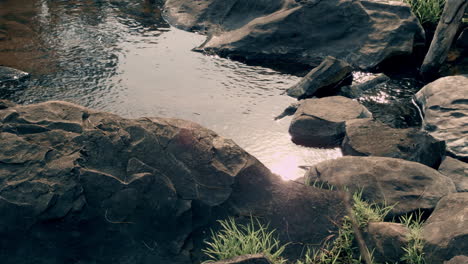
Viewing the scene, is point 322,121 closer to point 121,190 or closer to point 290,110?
point 290,110

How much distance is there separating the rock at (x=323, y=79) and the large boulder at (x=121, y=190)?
3.78 meters

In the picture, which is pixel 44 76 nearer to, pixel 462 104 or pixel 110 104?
pixel 110 104

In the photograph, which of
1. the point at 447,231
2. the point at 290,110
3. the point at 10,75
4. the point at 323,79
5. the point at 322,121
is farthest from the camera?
the point at 323,79

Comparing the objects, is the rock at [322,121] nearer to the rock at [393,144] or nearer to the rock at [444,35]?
the rock at [393,144]

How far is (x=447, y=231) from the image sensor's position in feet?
12.9

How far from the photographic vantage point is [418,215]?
4648 millimetres

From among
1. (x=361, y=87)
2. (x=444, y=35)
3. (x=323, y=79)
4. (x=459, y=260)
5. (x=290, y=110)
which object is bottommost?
(x=290, y=110)

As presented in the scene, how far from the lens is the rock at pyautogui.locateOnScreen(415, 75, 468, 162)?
20.9ft

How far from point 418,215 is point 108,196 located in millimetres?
3074

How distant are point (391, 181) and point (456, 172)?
1127 millimetres

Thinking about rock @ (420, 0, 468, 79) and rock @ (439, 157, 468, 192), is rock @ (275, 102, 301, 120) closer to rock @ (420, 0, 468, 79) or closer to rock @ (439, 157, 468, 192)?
rock @ (439, 157, 468, 192)

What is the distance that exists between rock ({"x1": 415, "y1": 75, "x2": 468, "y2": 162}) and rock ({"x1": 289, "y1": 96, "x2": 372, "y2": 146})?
38.1 inches

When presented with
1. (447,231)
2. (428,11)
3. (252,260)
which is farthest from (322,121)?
(428,11)

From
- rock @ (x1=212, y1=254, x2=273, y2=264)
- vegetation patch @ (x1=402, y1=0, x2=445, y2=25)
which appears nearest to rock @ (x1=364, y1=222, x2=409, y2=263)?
rock @ (x1=212, y1=254, x2=273, y2=264)
